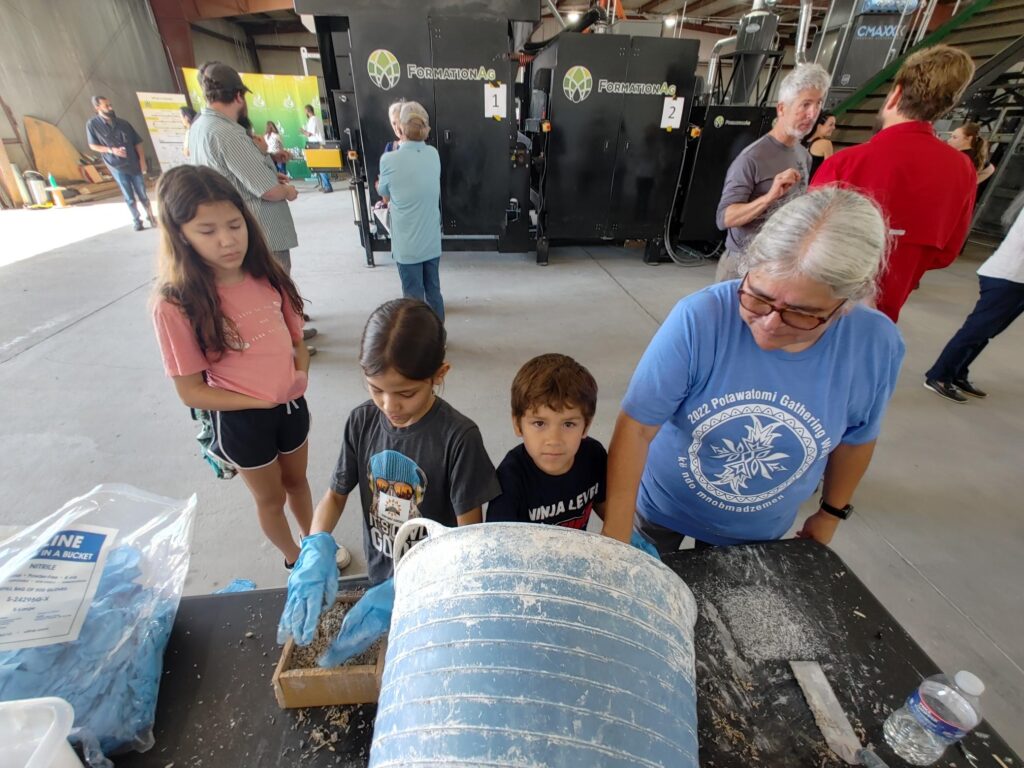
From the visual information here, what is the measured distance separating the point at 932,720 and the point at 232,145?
3.08 meters

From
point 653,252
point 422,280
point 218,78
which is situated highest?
point 218,78

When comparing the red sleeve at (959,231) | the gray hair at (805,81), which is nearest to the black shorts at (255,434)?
the gray hair at (805,81)

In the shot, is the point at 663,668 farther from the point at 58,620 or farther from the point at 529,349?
the point at 529,349

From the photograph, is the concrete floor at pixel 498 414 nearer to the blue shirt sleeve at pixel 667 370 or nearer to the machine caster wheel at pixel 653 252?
the machine caster wheel at pixel 653 252

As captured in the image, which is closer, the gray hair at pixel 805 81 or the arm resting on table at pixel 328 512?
the arm resting on table at pixel 328 512

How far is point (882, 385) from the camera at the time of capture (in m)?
0.94


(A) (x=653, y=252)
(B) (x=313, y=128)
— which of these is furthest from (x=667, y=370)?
(B) (x=313, y=128)

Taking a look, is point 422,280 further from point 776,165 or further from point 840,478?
point 840,478

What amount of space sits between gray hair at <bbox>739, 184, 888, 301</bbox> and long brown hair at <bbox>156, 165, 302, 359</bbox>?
1234 millimetres

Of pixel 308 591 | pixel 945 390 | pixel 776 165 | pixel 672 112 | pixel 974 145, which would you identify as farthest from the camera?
pixel 672 112

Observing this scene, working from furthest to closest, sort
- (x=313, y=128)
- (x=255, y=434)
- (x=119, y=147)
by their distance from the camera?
(x=313, y=128)
(x=119, y=147)
(x=255, y=434)

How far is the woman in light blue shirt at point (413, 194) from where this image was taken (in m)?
2.82

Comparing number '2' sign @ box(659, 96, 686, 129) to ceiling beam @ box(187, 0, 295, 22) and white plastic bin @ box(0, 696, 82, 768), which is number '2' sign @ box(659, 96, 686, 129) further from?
ceiling beam @ box(187, 0, 295, 22)

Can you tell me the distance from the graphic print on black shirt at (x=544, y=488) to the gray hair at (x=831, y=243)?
1.75 feet
